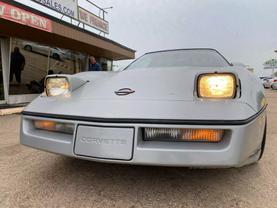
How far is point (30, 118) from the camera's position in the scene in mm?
2186

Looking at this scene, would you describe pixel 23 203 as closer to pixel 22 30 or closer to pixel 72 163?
pixel 72 163

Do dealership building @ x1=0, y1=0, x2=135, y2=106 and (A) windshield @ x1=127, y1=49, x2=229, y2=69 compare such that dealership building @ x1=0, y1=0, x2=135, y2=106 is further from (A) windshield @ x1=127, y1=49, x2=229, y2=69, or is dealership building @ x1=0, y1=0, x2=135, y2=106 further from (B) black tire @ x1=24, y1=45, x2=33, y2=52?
(A) windshield @ x1=127, y1=49, x2=229, y2=69

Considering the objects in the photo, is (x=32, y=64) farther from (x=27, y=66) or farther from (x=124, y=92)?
(x=124, y=92)

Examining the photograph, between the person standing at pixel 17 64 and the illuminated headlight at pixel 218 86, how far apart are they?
25.3 feet

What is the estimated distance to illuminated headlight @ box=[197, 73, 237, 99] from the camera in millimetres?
1844

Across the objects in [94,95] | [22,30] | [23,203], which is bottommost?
[23,203]

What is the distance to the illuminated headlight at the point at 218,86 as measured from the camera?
184 cm

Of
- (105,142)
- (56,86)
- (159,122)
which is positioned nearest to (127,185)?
(105,142)

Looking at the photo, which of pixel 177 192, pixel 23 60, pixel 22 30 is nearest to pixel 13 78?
pixel 23 60

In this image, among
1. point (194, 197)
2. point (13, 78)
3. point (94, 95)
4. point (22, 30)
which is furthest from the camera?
point (13, 78)

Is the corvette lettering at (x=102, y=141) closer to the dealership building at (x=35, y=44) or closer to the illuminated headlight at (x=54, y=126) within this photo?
the illuminated headlight at (x=54, y=126)

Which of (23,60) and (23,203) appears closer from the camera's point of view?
(23,203)

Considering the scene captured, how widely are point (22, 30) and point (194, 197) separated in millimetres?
6990

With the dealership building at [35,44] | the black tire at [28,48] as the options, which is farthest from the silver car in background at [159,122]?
the black tire at [28,48]
